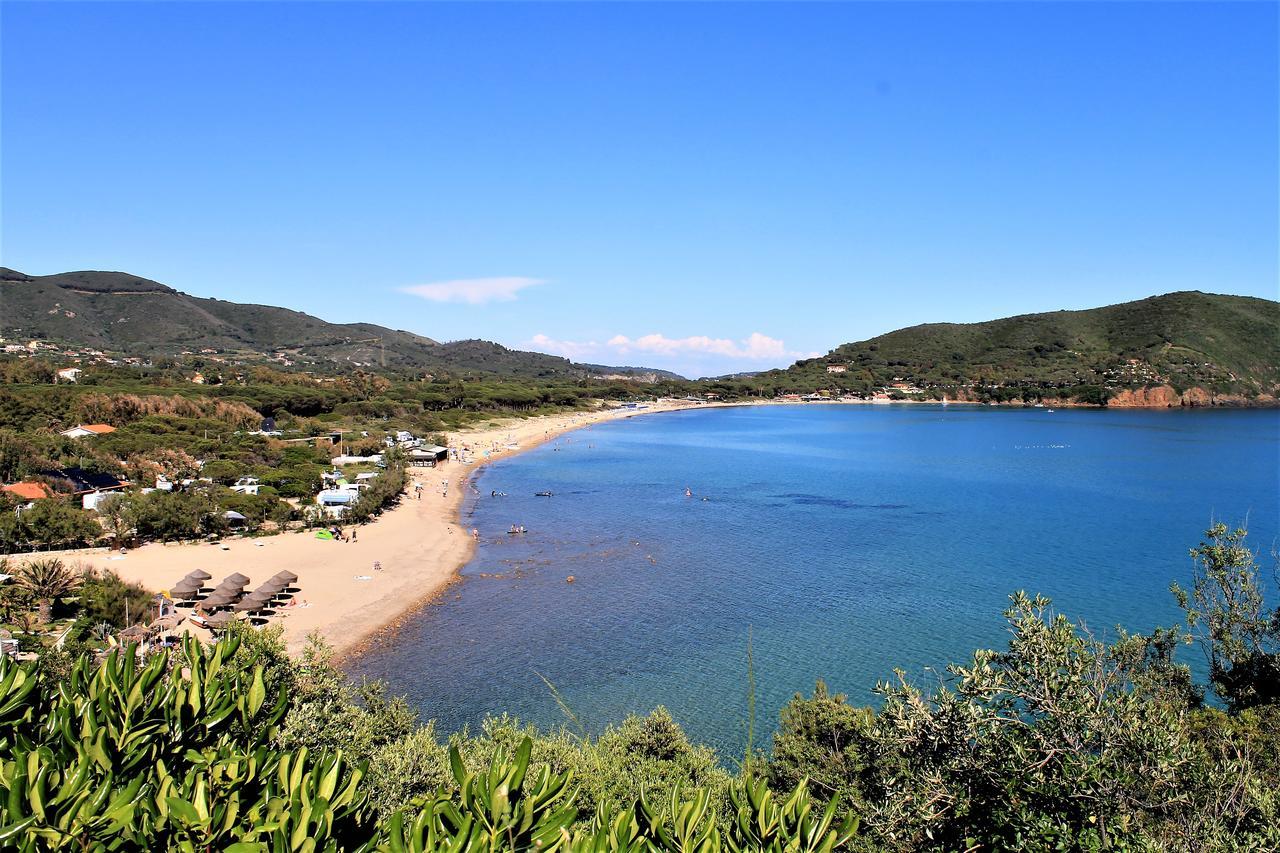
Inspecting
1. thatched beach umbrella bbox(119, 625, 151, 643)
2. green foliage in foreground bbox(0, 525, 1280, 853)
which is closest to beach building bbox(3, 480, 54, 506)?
thatched beach umbrella bbox(119, 625, 151, 643)

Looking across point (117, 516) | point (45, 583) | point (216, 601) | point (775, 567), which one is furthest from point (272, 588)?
point (775, 567)

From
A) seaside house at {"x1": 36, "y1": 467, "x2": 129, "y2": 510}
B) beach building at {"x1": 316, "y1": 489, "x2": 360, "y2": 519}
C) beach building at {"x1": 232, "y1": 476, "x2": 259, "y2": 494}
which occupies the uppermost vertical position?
seaside house at {"x1": 36, "y1": 467, "x2": 129, "y2": 510}

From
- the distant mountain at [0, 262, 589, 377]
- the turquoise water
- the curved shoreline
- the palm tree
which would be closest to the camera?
the palm tree

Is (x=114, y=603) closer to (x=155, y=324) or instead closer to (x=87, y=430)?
(x=87, y=430)

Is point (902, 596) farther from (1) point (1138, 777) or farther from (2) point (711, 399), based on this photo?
(2) point (711, 399)

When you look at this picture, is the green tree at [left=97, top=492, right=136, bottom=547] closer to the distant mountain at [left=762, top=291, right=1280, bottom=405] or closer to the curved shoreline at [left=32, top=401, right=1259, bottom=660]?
the curved shoreline at [left=32, top=401, right=1259, bottom=660]

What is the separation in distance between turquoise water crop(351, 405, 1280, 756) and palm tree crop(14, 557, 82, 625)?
802 cm

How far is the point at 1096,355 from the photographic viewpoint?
144 meters

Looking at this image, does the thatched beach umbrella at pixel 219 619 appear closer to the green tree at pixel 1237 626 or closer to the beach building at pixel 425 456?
the green tree at pixel 1237 626

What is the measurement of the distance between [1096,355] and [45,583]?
530 ft

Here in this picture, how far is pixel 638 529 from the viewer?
133 ft

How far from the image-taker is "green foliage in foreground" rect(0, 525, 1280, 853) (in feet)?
13.7

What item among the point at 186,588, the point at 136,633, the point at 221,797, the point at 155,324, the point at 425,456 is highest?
the point at 155,324

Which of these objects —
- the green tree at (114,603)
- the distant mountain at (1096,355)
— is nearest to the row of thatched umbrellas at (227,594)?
the green tree at (114,603)
